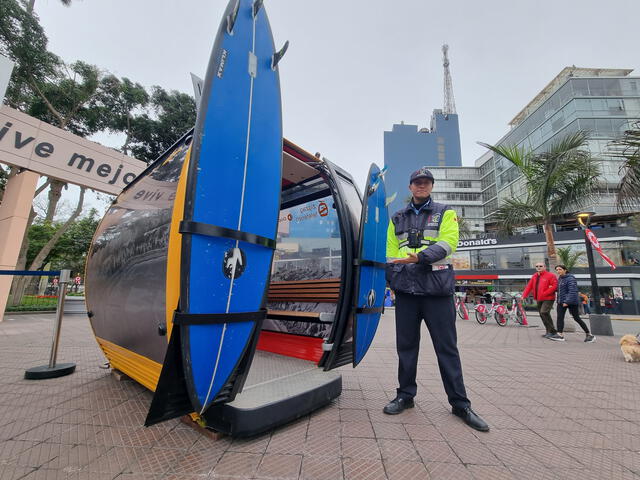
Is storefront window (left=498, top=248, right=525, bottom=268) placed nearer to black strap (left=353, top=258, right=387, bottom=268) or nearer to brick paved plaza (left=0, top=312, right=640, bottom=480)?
brick paved plaza (left=0, top=312, right=640, bottom=480)

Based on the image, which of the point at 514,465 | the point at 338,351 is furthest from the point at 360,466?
the point at 338,351

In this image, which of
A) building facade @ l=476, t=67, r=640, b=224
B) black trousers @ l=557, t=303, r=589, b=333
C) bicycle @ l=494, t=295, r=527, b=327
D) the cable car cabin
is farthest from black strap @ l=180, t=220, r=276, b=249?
building facade @ l=476, t=67, r=640, b=224

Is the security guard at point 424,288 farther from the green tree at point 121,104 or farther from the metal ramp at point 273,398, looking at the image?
the green tree at point 121,104

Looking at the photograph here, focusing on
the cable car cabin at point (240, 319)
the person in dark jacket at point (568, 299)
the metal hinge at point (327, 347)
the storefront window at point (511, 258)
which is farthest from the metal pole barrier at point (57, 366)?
the storefront window at point (511, 258)

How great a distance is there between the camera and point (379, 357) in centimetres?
492

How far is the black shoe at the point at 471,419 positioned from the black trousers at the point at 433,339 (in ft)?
0.13

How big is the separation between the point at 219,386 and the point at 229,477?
0.44m

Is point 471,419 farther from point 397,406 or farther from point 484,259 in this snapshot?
point 484,259

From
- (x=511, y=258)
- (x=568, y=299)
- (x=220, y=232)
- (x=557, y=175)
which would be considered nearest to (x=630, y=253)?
(x=511, y=258)

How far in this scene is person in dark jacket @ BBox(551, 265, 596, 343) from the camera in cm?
660

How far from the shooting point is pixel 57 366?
3492 millimetres

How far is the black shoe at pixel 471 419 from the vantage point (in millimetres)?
2178

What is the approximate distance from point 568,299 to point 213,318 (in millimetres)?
7867

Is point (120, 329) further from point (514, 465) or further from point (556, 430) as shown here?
point (556, 430)
